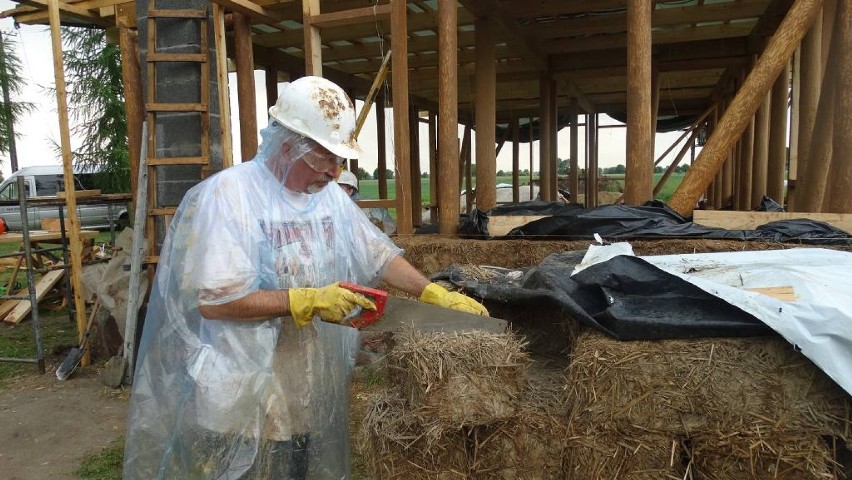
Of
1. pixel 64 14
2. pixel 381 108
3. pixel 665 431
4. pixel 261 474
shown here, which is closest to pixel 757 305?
pixel 665 431

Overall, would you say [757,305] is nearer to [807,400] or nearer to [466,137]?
[807,400]

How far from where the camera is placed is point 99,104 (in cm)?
1516

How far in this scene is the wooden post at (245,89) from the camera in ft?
19.8

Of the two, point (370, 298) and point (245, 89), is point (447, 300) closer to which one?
point (370, 298)

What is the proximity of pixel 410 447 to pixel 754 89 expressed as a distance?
3.95 m

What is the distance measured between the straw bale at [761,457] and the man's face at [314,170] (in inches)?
75.5

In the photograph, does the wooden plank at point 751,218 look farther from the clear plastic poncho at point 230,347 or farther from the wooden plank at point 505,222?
the clear plastic poncho at point 230,347

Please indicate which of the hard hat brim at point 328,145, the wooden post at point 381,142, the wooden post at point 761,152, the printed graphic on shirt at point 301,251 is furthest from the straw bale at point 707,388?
the wooden post at point 381,142

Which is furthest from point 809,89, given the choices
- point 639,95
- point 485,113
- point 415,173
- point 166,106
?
point 415,173

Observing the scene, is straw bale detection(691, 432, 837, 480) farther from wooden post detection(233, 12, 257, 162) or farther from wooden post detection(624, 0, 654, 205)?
wooden post detection(233, 12, 257, 162)

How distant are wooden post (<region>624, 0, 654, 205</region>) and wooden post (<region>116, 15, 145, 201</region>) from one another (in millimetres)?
5137

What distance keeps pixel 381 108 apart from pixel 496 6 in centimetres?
586

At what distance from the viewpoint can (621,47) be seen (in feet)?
30.9

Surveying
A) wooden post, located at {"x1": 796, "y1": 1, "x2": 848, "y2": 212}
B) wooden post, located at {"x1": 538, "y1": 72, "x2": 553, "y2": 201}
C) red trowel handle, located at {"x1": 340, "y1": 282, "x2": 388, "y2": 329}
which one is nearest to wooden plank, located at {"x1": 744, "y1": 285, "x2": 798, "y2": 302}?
red trowel handle, located at {"x1": 340, "y1": 282, "x2": 388, "y2": 329}
